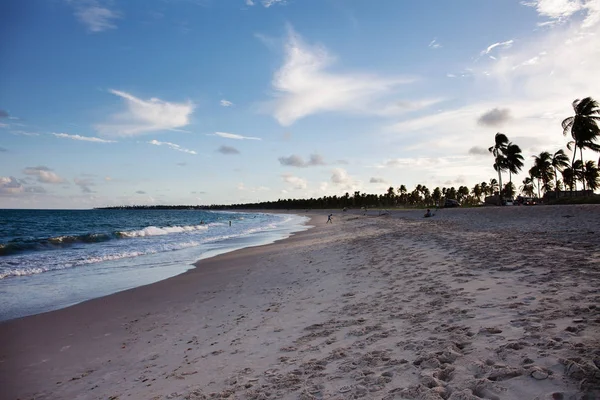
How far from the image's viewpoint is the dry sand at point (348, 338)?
368cm

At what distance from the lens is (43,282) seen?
14008 mm

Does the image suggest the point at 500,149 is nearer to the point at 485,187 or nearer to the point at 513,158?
the point at 513,158

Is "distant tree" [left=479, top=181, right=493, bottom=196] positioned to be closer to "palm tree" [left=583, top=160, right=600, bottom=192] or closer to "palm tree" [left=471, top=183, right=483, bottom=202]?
"palm tree" [left=471, top=183, right=483, bottom=202]

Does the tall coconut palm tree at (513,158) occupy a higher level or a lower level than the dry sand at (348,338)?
higher

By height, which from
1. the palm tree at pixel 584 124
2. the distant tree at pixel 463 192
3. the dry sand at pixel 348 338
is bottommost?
the dry sand at pixel 348 338

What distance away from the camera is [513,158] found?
6888 cm

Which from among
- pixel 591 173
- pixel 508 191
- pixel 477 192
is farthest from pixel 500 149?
pixel 477 192

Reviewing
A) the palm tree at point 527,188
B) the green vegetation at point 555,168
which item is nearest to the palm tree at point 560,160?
the green vegetation at point 555,168

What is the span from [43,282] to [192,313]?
9523 millimetres

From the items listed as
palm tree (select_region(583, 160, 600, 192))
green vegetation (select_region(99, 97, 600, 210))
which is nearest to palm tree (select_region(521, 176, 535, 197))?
green vegetation (select_region(99, 97, 600, 210))

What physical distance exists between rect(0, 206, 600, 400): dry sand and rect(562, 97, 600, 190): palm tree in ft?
169

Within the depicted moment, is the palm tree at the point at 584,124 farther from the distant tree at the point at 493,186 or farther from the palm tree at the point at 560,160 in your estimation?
the distant tree at the point at 493,186

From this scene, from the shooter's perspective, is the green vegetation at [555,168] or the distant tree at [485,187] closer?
the green vegetation at [555,168]

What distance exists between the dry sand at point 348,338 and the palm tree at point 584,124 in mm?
51449
